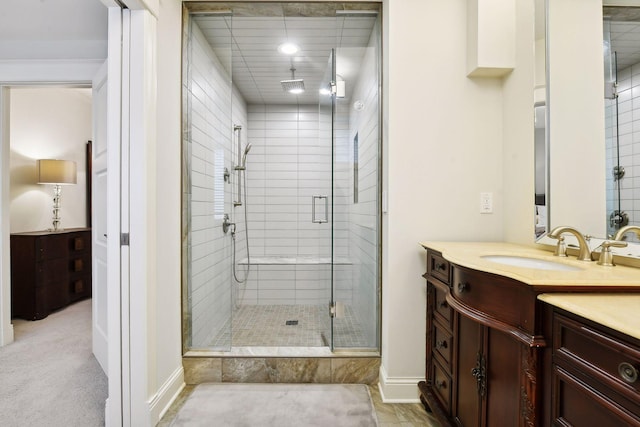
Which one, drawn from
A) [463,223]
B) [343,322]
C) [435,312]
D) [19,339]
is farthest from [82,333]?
[463,223]

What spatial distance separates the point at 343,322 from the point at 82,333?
2.42 metres

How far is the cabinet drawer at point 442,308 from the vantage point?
1.49 m

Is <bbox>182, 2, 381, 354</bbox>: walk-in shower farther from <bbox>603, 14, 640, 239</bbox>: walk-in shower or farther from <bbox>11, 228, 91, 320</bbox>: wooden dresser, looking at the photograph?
<bbox>11, 228, 91, 320</bbox>: wooden dresser

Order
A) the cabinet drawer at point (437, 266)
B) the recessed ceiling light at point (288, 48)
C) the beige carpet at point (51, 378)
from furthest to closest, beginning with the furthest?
the recessed ceiling light at point (288, 48) < the beige carpet at point (51, 378) < the cabinet drawer at point (437, 266)

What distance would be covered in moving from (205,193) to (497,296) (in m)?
1.93

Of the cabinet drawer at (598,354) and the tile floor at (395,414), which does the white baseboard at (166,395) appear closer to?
the tile floor at (395,414)

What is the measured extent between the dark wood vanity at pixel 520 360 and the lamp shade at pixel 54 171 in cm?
402

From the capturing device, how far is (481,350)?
120cm

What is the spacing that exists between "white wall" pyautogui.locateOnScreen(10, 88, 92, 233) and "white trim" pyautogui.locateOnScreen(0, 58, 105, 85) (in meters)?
0.99

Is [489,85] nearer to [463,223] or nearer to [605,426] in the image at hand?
[463,223]

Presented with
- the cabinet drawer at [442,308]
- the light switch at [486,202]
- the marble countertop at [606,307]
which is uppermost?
the light switch at [486,202]

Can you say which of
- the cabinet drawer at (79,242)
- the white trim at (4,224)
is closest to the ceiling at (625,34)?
the white trim at (4,224)

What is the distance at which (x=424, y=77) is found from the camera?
182 cm

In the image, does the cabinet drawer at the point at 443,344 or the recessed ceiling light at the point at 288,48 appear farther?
the recessed ceiling light at the point at 288,48
